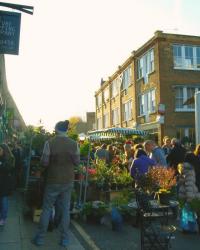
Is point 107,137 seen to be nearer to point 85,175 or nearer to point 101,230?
point 85,175

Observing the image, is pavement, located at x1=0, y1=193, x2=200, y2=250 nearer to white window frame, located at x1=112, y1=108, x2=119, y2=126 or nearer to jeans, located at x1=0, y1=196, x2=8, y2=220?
jeans, located at x1=0, y1=196, x2=8, y2=220

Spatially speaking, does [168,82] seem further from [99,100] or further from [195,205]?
[99,100]

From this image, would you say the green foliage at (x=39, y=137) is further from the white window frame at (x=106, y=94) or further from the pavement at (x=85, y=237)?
the white window frame at (x=106, y=94)

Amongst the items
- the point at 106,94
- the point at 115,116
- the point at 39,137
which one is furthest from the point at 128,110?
the point at 39,137

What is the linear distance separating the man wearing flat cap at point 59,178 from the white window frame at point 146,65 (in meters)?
23.5

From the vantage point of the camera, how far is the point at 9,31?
30.5ft

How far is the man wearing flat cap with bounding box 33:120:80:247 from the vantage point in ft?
21.7

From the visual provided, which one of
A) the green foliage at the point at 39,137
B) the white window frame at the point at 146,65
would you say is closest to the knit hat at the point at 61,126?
the green foliage at the point at 39,137

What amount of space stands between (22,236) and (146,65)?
2492 centimetres

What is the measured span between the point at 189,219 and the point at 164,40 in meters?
21.9

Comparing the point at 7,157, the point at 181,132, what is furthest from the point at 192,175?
the point at 181,132

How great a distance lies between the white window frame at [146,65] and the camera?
29.9m

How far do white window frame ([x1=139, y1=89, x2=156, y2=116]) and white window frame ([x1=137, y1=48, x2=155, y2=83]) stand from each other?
4.08 ft

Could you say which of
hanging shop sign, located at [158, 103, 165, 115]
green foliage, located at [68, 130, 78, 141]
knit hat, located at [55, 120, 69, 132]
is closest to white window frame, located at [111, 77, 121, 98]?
hanging shop sign, located at [158, 103, 165, 115]
